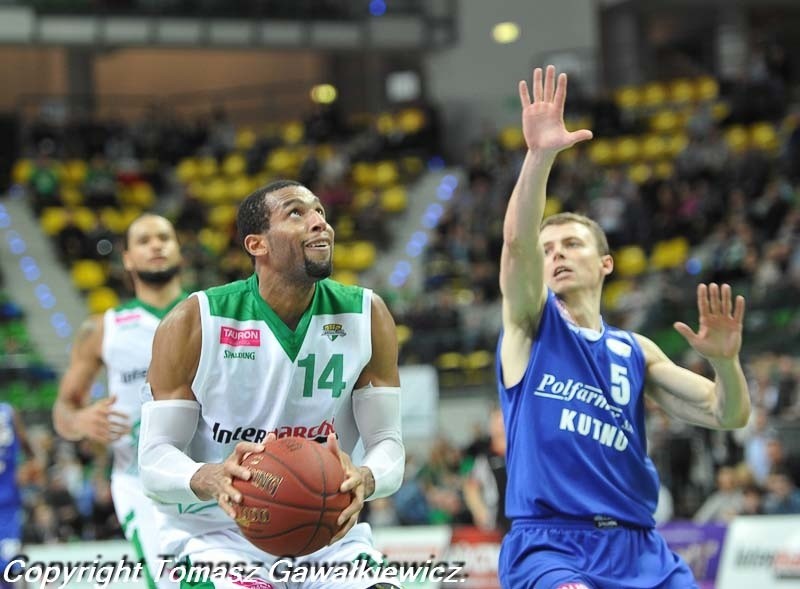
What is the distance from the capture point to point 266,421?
16.2 ft

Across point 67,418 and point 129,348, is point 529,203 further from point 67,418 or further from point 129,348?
point 67,418

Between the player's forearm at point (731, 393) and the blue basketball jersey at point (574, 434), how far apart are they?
1.15 feet

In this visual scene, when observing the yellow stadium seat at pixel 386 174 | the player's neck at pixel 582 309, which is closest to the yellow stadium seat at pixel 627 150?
the yellow stadium seat at pixel 386 174

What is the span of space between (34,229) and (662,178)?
11948 mm

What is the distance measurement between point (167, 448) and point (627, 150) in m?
20.6

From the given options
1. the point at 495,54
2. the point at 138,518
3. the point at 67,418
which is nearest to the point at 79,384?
the point at 67,418

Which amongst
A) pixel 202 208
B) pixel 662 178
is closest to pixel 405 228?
pixel 202 208

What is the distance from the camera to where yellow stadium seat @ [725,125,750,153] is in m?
22.4

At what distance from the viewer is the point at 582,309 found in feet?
18.6

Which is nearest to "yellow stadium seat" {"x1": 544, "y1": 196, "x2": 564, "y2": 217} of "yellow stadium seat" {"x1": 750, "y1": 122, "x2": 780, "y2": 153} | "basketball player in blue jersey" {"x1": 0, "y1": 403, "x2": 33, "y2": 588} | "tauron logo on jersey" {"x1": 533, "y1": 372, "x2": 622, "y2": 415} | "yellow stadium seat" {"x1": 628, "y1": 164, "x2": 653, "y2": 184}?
"yellow stadium seat" {"x1": 628, "y1": 164, "x2": 653, "y2": 184}

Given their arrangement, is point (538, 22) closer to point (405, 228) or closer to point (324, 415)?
point (405, 228)

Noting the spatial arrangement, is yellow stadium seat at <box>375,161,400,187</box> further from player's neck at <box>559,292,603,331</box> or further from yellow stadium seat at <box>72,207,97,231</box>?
player's neck at <box>559,292,603,331</box>

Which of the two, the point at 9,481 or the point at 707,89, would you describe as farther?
the point at 707,89

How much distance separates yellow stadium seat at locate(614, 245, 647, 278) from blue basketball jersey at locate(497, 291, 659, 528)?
1501cm
